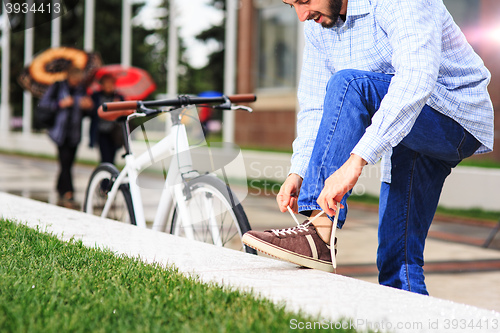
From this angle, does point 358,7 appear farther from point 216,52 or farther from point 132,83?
point 216,52

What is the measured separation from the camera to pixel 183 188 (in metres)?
4.23

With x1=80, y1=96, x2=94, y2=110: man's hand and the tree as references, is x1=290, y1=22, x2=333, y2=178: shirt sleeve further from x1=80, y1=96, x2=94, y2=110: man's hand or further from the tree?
the tree

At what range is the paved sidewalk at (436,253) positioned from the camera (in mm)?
4859

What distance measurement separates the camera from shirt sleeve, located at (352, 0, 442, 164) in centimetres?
275

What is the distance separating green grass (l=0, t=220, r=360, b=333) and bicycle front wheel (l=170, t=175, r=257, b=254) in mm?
748

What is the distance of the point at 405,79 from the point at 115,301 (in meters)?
1.37

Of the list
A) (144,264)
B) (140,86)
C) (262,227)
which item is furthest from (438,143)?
(140,86)

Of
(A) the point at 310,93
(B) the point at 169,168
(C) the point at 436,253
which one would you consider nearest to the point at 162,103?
(B) the point at 169,168

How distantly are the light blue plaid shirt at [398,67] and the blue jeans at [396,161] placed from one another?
0.26 ft

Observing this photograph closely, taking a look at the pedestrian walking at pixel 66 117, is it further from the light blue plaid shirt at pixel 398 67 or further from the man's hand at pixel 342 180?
the man's hand at pixel 342 180

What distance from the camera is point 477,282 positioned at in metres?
5.14

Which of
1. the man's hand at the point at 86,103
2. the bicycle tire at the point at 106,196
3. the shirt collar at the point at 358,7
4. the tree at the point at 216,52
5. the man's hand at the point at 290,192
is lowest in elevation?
the tree at the point at 216,52

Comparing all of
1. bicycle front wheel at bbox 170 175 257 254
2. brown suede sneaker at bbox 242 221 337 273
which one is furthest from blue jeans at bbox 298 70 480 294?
bicycle front wheel at bbox 170 175 257 254

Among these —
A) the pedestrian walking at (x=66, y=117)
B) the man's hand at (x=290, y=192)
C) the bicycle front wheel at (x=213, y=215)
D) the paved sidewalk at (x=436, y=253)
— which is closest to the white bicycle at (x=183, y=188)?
the bicycle front wheel at (x=213, y=215)
